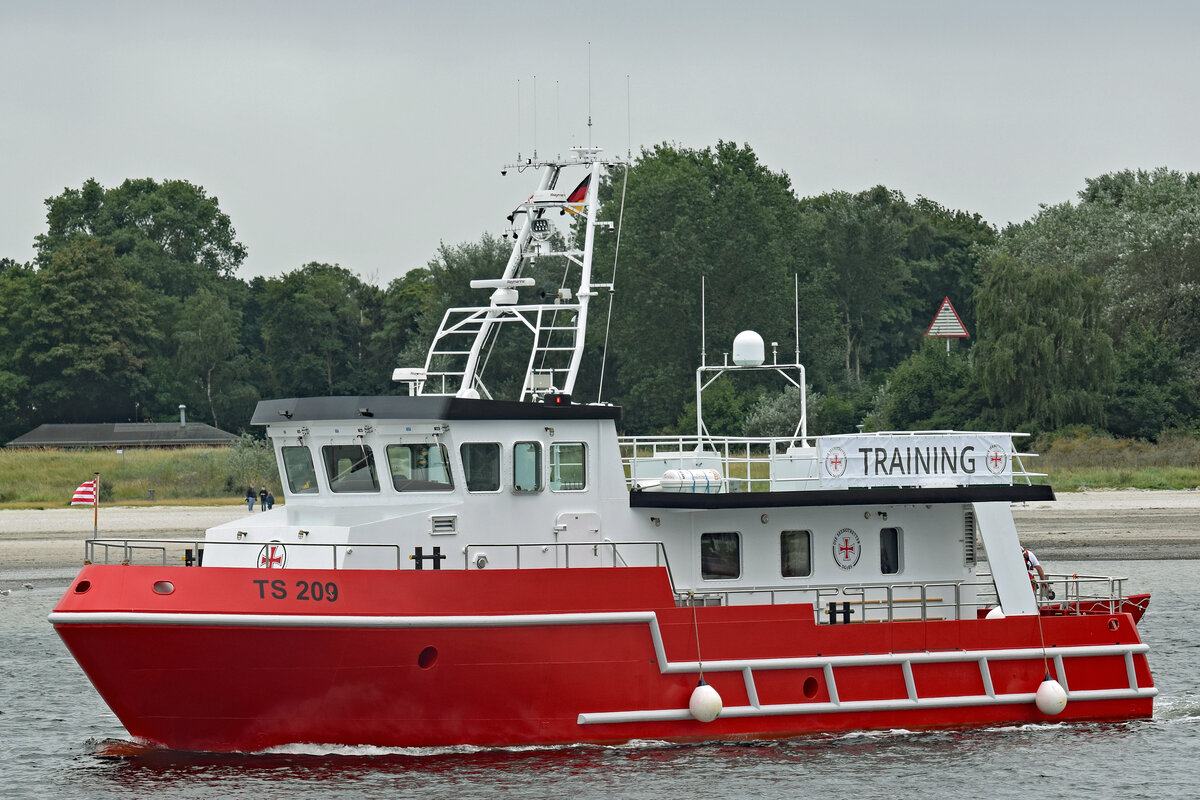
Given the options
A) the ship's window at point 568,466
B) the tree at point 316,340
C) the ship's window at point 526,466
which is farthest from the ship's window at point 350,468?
the tree at point 316,340

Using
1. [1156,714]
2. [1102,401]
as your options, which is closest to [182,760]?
[1156,714]

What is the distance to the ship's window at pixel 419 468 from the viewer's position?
15593 mm

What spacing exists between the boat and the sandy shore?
16238 mm

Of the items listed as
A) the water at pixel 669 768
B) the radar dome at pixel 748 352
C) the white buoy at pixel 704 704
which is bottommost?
the water at pixel 669 768

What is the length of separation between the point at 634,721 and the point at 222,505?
29.2 m

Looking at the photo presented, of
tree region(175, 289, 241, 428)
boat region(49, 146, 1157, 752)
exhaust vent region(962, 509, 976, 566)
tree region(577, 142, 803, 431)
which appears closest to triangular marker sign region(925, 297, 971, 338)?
tree region(577, 142, 803, 431)

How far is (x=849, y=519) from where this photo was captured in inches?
673

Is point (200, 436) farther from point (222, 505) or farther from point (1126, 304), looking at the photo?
point (1126, 304)

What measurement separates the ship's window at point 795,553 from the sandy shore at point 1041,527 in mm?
17056

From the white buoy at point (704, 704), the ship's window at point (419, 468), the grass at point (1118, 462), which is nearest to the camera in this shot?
the white buoy at point (704, 704)

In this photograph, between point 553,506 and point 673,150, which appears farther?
point 673,150

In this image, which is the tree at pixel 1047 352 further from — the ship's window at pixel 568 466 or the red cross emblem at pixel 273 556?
the red cross emblem at pixel 273 556

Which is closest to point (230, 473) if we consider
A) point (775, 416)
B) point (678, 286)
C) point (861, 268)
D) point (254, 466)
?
point (254, 466)

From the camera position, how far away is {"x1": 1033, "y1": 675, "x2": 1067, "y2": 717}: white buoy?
54.7 ft
